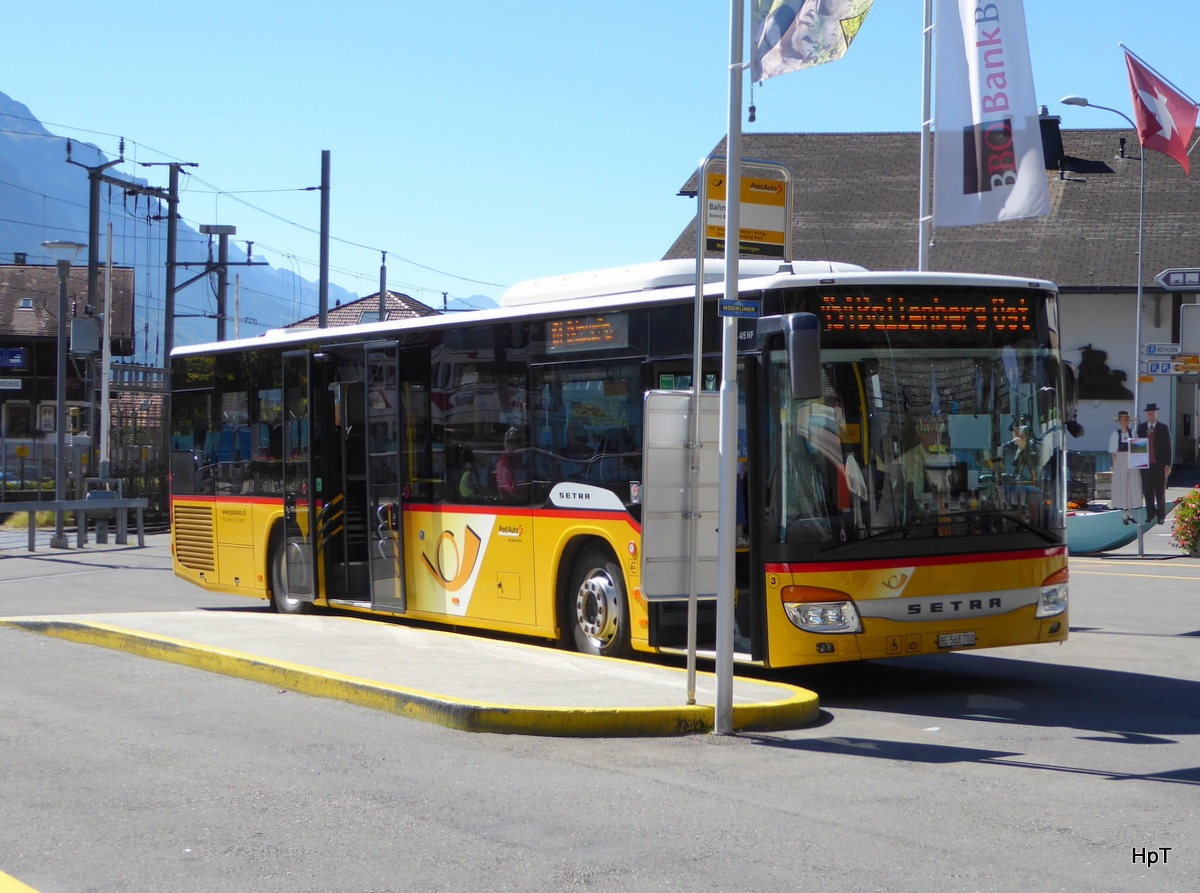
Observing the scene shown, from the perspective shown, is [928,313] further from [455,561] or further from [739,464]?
[455,561]

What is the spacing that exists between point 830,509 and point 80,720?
4885 mm

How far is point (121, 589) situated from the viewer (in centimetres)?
1908

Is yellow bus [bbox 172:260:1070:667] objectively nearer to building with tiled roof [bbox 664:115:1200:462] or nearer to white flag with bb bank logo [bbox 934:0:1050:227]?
white flag with bb bank logo [bbox 934:0:1050:227]

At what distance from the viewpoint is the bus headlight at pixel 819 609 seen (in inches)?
368

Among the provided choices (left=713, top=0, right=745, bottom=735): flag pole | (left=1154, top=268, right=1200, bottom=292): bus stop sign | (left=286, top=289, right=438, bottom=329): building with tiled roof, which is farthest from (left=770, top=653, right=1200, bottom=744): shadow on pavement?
(left=286, top=289, right=438, bottom=329): building with tiled roof

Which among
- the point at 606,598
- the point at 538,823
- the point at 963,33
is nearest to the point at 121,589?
the point at 606,598

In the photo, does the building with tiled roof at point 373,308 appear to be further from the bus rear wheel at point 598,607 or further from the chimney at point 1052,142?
the bus rear wheel at point 598,607

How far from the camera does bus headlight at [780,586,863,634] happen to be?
30.7 feet

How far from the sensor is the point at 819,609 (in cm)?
937

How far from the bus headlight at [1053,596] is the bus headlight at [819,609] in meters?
1.56

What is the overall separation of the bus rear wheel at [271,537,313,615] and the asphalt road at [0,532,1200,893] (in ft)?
14.8

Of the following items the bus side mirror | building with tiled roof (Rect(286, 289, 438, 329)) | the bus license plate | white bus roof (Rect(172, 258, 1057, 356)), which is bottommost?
the bus license plate

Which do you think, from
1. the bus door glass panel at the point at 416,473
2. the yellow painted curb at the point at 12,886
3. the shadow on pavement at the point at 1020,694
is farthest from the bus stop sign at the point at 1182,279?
the yellow painted curb at the point at 12,886

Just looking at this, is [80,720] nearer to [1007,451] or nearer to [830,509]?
[830,509]
